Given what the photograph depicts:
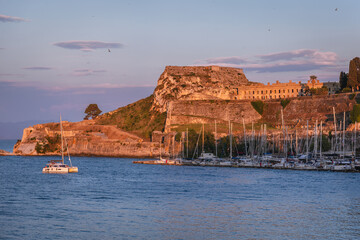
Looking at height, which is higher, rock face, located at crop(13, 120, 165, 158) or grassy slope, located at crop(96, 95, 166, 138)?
grassy slope, located at crop(96, 95, 166, 138)

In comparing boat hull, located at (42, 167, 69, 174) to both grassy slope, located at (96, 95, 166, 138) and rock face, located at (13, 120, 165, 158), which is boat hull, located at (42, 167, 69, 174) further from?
grassy slope, located at (96, 95, 166, 138)

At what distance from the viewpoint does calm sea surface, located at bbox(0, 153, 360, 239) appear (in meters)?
24.0

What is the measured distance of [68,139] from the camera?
80500 millimetres

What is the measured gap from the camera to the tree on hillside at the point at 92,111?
10212cm

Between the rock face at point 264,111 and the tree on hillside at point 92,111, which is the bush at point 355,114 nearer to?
the rock face at point 264,111

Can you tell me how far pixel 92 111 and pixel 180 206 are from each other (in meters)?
73.9

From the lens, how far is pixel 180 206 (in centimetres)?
3081

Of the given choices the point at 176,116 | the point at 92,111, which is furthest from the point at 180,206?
the point at 92,111

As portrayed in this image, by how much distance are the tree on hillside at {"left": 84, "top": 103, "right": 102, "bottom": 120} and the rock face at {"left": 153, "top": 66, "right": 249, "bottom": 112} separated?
49.9ft

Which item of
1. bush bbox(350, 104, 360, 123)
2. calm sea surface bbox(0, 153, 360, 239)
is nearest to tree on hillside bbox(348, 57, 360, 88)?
bush bbox(350, 104, 360, 123)

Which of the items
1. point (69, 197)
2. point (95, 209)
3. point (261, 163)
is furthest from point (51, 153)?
point (95, 209)

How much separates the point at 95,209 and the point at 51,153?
5446 cm

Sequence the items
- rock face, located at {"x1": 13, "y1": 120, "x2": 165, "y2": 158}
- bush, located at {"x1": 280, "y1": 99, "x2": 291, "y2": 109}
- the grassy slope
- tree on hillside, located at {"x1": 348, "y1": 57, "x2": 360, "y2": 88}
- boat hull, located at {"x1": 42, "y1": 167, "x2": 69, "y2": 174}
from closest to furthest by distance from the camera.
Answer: boat hull, located at {"x1": 42, "y1": 167, "x2": 69, "y2": 174}
rock face, located at {"x1": 13, "y1": 120, "x2": 165, "y2": 158}
tree on hillside, located at {"x1": 348, "y1": 57, "x2": 360, "y2": 88}
bush, located at {"x1": 280, "y1": 99, "x2": 291, "y2": 109}
the grassy slope

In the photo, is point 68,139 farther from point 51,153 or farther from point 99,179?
point 99,179
